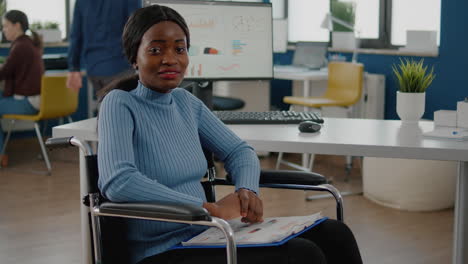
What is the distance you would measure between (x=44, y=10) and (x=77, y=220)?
3.33 meters

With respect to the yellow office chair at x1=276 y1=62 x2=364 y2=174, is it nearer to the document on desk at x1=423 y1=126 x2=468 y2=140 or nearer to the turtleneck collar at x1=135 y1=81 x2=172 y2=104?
the document on desk at x1=423 y1=126 x2=468 y2=140

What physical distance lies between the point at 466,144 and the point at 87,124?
134 cm

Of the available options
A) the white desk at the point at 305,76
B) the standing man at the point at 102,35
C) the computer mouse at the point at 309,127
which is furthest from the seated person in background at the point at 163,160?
the white desk at the point at 305,76

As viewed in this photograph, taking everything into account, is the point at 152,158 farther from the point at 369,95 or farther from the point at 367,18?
the point at 367,18

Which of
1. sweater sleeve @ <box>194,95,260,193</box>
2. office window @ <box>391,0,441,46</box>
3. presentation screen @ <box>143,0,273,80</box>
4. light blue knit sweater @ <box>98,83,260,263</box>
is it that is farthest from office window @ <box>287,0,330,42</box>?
light blue knit sweater @ <box>98,83,260,263</box>

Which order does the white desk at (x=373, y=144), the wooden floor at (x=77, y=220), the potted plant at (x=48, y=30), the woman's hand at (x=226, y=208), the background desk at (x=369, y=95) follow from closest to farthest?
1. the woman's hand at (x=226, y=208)
2. the white desk at (x=373, y=144)
3. the wooden floor at (x=77, y=220)
4. the background desk at (x=369, y=95)
5. the potted plant at (x=48, y=30)

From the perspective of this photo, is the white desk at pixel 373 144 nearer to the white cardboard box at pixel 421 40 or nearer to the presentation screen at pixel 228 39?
the presentation screen at pixel 228 39

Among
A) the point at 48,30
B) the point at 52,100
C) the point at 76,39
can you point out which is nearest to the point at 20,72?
the point at 52,100

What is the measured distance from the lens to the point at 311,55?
5883 millimetres

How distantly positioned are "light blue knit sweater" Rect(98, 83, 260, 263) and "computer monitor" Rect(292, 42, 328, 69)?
3.93 meters

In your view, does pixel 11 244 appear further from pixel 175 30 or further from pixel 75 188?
pixel 175 30

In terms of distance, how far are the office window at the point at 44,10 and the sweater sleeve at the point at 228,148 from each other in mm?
4800

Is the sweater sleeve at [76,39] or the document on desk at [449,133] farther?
the sweater sleeve at [76,39]

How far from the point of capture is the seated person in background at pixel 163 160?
1654mm
